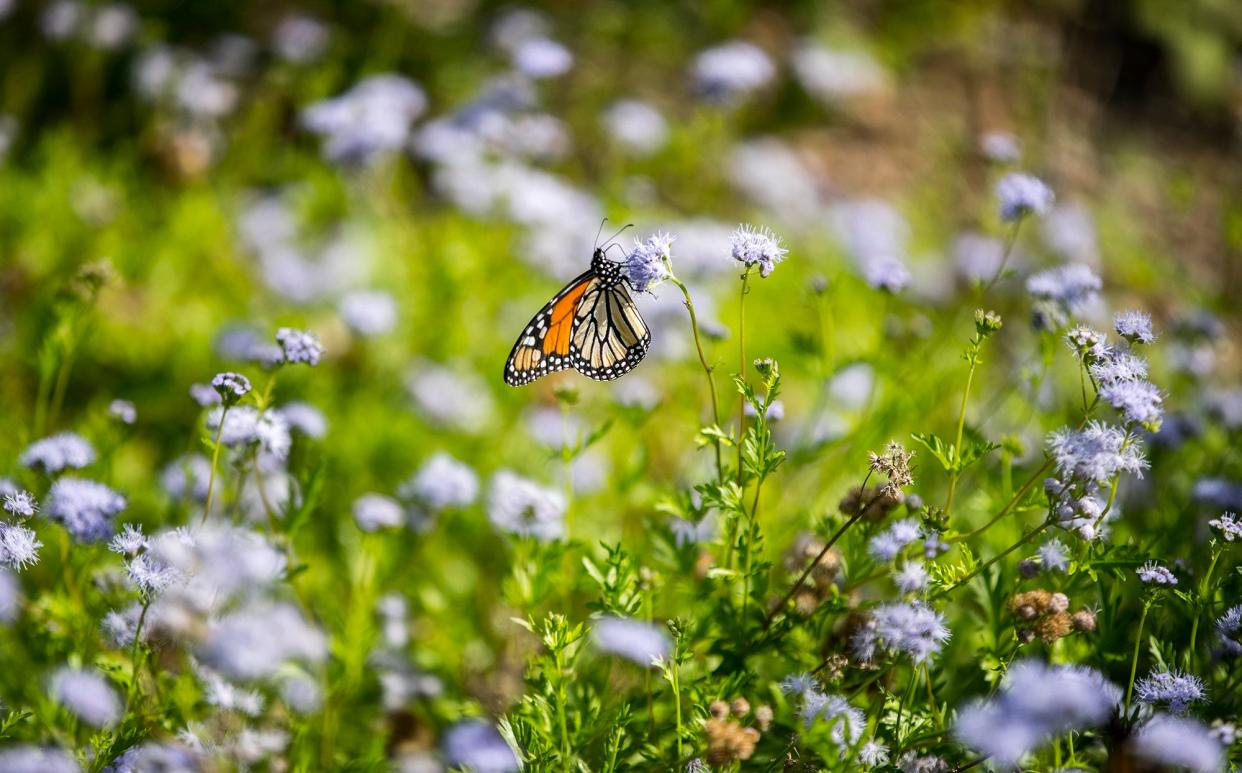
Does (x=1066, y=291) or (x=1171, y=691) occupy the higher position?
(x=1066, y=291)

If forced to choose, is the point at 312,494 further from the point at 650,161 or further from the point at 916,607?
the point at 650,161

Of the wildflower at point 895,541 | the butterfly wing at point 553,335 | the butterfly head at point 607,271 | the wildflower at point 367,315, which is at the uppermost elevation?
the wildflower at point 367,315

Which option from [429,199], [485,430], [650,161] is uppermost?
[650,161]

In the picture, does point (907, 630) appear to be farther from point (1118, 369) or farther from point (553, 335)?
point (553, 335)

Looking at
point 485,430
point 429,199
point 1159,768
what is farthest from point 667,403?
point 429,199

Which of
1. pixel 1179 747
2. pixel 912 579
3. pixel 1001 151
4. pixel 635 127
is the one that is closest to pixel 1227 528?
pixel 1179 747

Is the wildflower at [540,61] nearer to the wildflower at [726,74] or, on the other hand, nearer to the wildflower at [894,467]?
the wildflower at [726,74]

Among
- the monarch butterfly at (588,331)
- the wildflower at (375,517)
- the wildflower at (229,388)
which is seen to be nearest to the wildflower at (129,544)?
the wildflower at (229,388)
